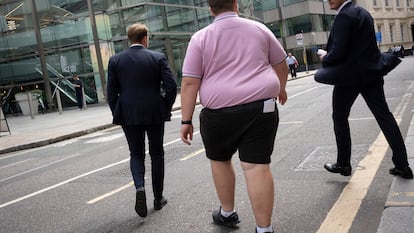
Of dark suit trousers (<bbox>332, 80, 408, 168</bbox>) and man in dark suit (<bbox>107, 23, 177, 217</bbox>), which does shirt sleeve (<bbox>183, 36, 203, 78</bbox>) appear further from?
dark suit trousers (<bbox>332, 80, 408, 168</bbox>)

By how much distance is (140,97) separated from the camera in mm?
4500

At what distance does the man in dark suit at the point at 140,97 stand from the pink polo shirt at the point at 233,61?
1.24m

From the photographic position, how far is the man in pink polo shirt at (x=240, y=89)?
3223mm

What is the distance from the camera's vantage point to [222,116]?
3277 mm

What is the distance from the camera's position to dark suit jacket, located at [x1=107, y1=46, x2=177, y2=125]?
447 cm

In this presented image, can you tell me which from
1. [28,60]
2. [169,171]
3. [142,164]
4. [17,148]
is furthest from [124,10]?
[142,164]

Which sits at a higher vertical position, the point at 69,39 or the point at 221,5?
the point at 69,39

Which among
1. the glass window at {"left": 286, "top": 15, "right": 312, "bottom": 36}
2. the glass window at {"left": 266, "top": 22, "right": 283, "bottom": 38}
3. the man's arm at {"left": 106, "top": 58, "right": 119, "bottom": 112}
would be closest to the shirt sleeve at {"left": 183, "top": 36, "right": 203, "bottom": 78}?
the man's arm at {"left": 106, "top": 58, "right": 119, "bottom": 112}

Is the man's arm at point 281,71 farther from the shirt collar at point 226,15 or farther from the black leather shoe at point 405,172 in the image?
the black leather shoe at point 405,172

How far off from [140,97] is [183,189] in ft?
4.32

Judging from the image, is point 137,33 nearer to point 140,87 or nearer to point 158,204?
point 140,87

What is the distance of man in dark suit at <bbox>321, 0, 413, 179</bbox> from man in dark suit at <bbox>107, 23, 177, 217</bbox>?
5.04ft

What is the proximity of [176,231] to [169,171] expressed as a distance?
2456 mm

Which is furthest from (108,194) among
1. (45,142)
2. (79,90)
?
(79,90)
